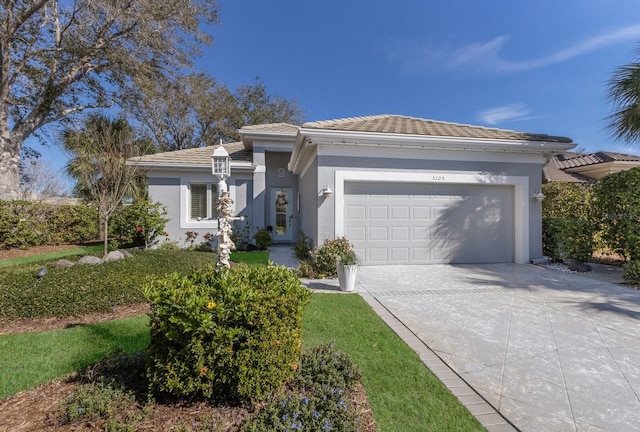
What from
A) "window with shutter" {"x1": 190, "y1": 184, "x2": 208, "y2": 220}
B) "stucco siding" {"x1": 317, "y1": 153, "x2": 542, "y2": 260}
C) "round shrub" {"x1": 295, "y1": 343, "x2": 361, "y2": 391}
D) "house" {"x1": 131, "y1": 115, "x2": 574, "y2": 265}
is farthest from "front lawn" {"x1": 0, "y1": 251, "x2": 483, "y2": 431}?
"window with shutter" {"x1": 190, "y1": 184, "x2": 208, "y2": 220}

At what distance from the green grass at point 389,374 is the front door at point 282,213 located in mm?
9019

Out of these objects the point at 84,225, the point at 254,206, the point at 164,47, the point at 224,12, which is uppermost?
the point at 224,12

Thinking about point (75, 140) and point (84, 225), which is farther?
point (75, 140)

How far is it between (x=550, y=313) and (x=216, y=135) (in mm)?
24705

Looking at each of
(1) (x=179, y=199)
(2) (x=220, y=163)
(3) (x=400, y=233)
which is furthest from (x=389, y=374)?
(1) (x=179, y=199)

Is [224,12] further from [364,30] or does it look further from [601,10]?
[601,10]

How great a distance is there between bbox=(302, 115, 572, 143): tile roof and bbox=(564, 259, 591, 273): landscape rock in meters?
3.49

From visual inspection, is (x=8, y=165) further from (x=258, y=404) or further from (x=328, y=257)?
(x=258, y=404)

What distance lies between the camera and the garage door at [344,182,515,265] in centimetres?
859

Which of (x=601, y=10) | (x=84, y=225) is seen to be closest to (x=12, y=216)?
(x=84, y=225)

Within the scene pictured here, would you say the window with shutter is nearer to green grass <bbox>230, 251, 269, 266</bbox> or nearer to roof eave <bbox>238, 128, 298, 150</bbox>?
roof eave <bbox>238, 128, 298, 150</bbox>

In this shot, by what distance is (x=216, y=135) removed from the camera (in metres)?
24.8

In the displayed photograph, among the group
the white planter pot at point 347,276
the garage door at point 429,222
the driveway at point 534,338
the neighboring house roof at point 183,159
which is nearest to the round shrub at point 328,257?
the driveway at point 534,338

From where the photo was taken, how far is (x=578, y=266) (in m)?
8.25
